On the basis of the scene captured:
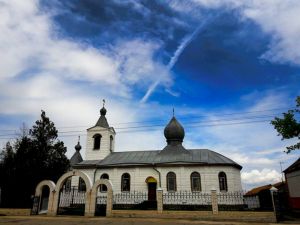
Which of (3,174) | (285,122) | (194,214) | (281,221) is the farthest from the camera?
(3,174)

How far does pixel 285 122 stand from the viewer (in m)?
15.8

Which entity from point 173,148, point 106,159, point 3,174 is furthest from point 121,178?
point 3,174

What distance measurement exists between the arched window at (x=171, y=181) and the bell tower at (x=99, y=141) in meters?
7.97

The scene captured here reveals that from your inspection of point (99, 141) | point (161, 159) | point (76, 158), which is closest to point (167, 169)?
point (161, 159)

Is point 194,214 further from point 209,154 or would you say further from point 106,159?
point 106,159

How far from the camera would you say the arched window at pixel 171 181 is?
22.7 meters

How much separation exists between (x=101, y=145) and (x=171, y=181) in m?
9.16

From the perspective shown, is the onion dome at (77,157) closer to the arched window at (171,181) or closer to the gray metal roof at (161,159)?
the gray metal roof at (161,159)

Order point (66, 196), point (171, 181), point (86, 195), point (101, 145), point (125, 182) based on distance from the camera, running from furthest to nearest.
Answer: point (101, 145) → point (125, 182) → point (171, 181) → point (66, 196) → point (86, 195)

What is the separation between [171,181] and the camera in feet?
75.1

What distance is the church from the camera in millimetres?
22250

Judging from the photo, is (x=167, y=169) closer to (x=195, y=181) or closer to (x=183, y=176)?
(x=183, y=176)

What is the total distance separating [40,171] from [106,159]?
6.84m

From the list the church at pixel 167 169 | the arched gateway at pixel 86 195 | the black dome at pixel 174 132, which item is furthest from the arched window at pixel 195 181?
the arched gateway at pixel 86 195
